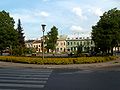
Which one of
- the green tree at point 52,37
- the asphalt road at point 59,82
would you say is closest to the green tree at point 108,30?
the asphalt road at point 59,82

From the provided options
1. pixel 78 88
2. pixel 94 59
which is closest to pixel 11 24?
pixel 94 59

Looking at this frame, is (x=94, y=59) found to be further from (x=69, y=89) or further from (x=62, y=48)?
(x=62, y=48)

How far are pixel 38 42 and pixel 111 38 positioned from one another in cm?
12595

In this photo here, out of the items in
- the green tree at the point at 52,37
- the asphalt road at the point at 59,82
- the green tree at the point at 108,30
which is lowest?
the asphalt road at the point at 59,82

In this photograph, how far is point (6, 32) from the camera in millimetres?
53906

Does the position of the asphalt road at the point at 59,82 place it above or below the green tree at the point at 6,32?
below

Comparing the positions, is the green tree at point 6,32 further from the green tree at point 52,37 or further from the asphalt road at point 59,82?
the green tree at point 52,37

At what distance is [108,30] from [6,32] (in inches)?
668

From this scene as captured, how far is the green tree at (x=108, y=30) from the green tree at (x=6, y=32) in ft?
45.9

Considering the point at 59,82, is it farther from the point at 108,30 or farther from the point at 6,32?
the point at 6,32

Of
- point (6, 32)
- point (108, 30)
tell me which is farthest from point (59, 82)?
point (6, 32)

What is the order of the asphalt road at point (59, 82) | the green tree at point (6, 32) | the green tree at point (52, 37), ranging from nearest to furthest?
the asphalt road at point (59, 82) < the green tree at point (6, 32) < the green tree at point (52, 37)

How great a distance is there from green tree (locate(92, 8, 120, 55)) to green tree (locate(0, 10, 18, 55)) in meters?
14.0

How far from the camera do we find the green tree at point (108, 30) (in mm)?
46656
